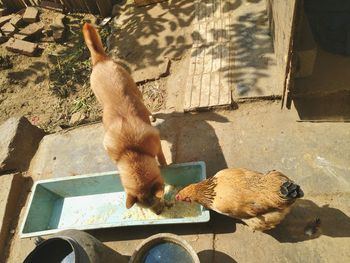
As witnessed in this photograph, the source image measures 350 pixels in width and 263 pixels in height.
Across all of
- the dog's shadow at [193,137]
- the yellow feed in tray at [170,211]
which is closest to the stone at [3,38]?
the dog's shadow at [193,137]

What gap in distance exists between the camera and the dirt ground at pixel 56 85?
249 inches

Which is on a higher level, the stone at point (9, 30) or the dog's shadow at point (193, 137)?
the stone at point (9, 30)

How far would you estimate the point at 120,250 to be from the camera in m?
4.46

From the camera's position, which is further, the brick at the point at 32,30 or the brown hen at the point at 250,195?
the brick at the point at 32,30

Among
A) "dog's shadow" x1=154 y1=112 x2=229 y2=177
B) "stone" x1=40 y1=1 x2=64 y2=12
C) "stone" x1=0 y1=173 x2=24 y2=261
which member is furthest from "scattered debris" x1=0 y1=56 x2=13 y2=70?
"dog's shadow" x1=154 y1=112 x2=229 y2=177

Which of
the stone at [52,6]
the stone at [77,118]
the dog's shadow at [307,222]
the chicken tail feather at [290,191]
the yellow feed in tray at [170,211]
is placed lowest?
the dog's shadow at [307,222]

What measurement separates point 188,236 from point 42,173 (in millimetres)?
2727

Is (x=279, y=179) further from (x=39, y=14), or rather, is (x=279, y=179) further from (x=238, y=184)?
(x=39, y=14)

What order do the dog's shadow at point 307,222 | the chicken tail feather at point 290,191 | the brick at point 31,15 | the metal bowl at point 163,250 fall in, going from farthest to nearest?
the brick at point 31,15
the dog's shadow at point 307,222
the metal bowl at point 163,250
the chicken tail feather at point 290,191

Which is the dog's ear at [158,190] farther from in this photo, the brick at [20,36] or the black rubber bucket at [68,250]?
the brick at [20,36]

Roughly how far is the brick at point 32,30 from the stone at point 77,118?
2.74m

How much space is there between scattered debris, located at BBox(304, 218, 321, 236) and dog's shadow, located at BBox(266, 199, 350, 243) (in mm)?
22

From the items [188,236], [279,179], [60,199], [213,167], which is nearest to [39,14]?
[60,199]

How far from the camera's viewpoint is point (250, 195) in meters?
3.68
